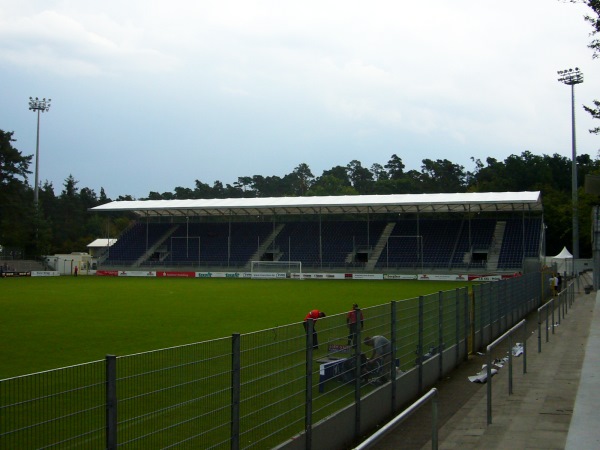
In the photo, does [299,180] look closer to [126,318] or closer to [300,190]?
[300,190]

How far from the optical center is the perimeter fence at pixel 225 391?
449 cm

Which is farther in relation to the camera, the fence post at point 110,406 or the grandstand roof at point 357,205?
the grandstand roof at point 357,205

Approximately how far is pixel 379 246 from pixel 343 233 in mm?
5350

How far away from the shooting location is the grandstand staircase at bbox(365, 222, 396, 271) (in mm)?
60844

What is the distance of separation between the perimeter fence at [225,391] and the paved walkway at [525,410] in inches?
29.7

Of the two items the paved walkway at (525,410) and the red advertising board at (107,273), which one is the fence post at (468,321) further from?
the red advertising board at (107,273)

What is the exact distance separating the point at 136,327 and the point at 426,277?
3801cm

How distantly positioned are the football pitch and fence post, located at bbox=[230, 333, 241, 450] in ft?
25.9

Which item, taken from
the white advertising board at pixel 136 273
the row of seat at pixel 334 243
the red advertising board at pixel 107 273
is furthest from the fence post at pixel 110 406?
the red advertising board at pixel 107 273

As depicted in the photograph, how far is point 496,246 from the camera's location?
59.0 meters

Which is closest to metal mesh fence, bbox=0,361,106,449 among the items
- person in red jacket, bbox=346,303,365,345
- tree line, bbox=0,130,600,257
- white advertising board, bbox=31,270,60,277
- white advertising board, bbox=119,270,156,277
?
person in red jacket, bbox=346,303,365,345

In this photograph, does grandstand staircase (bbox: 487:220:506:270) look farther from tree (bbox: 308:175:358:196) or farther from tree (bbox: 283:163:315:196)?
tree (bbox: 283:163:315:196)

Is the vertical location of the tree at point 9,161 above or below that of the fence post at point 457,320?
above

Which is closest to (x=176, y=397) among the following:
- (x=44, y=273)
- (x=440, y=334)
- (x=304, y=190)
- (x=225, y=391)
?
(x=225, y=391)
